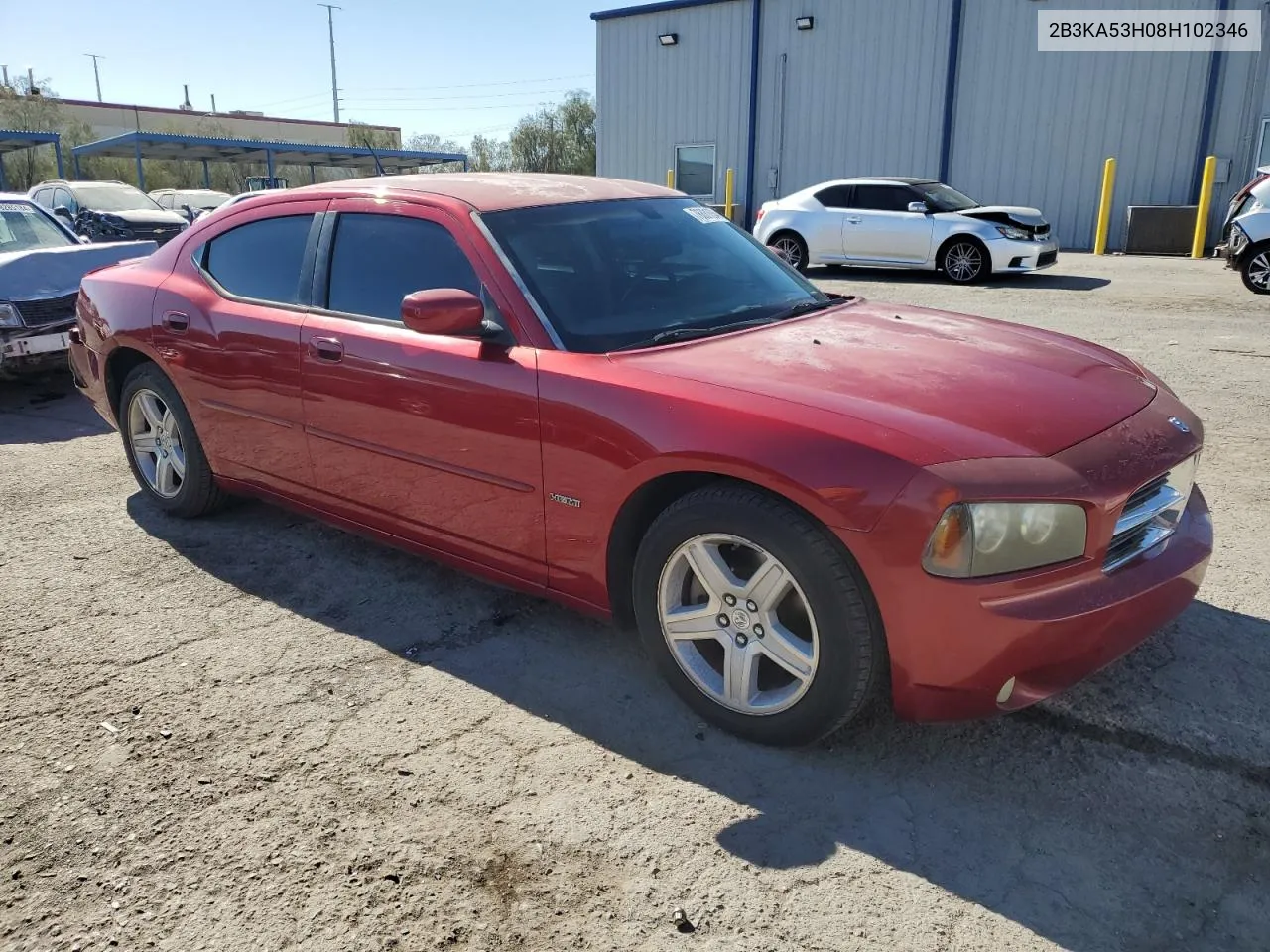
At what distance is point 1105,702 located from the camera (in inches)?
117

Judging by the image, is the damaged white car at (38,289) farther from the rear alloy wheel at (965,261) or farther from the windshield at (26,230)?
the rear alloy wheel at (965,261)

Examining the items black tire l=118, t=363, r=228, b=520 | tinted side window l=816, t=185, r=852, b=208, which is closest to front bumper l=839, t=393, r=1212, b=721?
black tire l=118, t=363, r=228, b=520

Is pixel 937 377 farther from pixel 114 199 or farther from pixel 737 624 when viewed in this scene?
pixel 114 199

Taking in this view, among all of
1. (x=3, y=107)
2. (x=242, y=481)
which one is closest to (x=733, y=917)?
(x=242, y=481)

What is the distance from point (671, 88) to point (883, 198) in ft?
37.7

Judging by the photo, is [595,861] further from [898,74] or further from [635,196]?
[898,74]

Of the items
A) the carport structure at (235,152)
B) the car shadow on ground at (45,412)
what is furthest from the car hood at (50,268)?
the carport structure at (235,152)

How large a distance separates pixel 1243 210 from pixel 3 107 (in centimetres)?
5037

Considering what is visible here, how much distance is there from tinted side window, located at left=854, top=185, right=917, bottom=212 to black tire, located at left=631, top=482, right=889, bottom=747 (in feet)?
42.1

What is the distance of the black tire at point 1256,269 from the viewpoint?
11.2 metres

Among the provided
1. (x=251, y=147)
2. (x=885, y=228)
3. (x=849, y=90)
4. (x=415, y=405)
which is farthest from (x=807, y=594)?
(x=251, y=147)

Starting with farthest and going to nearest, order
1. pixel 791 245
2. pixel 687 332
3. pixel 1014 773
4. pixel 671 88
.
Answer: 1. pixel 671 88
2. pixel 791 245
3. pixel 687 332
4. pixel 1014 773

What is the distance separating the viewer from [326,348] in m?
3.70

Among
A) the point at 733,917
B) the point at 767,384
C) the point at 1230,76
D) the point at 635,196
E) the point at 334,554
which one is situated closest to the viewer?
the point at 733,917
